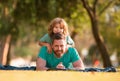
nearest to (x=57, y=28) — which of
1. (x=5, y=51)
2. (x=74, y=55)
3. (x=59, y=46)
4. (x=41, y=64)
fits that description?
(x=59, y=46)

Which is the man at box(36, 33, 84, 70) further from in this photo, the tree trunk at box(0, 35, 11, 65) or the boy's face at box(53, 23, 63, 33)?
the tree trunk at box(0, 35, 11, 65)

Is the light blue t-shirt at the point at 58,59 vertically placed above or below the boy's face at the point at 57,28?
below

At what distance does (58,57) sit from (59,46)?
12.1 inches

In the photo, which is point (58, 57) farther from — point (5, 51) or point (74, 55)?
point (5, 51)

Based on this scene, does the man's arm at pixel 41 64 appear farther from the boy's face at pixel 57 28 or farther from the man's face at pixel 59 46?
the boy's face at pixel 57 28

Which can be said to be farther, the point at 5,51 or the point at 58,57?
the point at 5,51

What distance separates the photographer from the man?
756 cm

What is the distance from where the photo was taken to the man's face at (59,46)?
24.6ft

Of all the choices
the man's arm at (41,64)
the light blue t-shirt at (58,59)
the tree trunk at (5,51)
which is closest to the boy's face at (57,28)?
the light blue t-shirt at (58,59)

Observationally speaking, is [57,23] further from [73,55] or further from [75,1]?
[75,1]

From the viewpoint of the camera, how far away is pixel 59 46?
24.5ft

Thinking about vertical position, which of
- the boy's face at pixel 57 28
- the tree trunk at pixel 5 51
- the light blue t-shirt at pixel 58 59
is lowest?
the light blue t-shirt at pixel 58 59

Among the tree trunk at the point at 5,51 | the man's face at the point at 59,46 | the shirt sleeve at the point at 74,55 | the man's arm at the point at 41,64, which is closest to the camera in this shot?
the man's face at the point at 59,46
